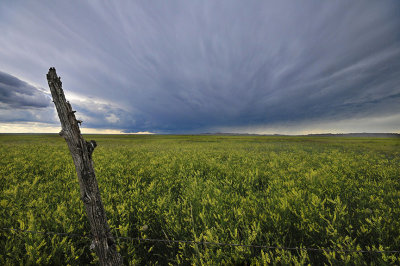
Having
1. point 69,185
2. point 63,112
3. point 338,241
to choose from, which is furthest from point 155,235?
point 69,185

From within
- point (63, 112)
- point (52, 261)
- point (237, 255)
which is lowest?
point (52, 261)

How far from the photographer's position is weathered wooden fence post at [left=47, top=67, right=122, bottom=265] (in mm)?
1955

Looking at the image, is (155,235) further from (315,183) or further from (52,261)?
(315,183)

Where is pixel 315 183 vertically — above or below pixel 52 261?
above

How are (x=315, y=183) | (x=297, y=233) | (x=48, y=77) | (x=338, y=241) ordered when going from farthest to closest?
1. (x=315, y=183)
2. (x=297, y=233)
3. (x=338, y=241)
4. (x=48, y=77)

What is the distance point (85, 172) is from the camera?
204 centimetres

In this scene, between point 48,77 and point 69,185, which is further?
point 69,185

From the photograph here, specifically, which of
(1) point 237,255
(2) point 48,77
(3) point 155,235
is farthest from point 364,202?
(2) point 48,77

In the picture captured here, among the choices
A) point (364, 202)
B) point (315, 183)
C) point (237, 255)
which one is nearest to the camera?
point (237, 255)

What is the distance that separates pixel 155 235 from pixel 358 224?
4.53 metres

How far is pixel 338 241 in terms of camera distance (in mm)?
2385

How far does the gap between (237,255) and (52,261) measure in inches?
116

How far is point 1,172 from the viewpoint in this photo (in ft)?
20.2

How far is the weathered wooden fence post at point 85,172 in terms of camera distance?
196cm
